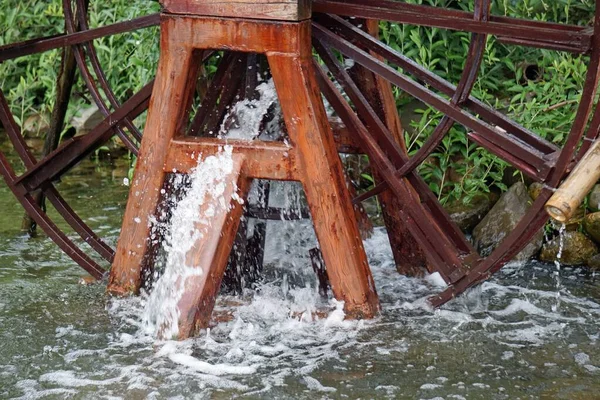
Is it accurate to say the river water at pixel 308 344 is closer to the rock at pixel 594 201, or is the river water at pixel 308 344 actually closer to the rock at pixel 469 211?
the rock at pixel 594 201

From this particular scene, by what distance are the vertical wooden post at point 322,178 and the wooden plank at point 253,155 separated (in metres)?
0.06

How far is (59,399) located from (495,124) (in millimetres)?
2239

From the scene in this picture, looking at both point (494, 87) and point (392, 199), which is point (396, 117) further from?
point (494, 87)

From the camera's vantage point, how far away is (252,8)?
14.5ft

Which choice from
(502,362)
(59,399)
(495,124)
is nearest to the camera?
(59,399)

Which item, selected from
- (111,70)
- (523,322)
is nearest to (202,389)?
(523,322)

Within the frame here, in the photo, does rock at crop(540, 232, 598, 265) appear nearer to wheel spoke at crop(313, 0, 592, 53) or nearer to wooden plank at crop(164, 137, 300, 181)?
wheel spoke at crop(313, 0, 592, 53)

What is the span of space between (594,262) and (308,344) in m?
1.97

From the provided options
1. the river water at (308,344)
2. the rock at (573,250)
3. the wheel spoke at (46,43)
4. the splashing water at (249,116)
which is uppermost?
the wheel spoke at (46,43)

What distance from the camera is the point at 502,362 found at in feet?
14.2

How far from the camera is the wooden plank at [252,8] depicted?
4387 mm

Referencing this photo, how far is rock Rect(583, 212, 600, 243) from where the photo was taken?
5.69m

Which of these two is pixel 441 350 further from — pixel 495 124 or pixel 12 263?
pixel 12 263

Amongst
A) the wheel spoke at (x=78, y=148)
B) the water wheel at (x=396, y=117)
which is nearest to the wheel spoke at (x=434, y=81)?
the water wheel at (x=396, y=117)
